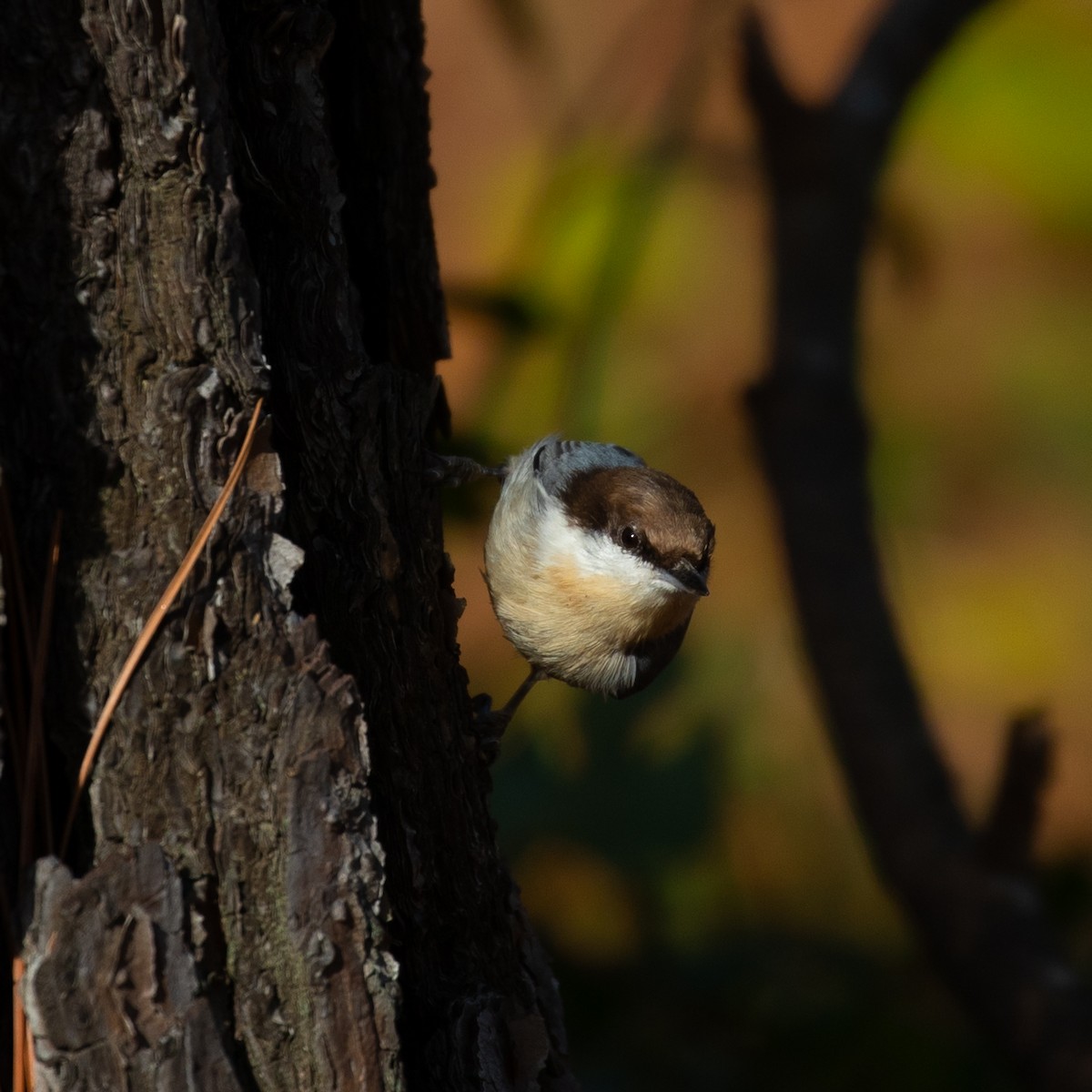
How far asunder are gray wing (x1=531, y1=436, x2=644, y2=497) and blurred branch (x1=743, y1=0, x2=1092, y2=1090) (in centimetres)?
79

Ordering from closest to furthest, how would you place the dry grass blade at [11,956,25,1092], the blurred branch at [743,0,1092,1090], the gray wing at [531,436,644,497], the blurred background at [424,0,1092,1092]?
the dry grass blade at [11,956,25,1092] < the gray wing at [531,436,644,497] < the blurred branch at [743,0,1092,1090] < the blurred background at [424,0,1092,1092]

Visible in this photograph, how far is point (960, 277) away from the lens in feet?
12.9

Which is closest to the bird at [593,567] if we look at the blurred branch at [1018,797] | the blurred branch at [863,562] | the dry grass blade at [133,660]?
the blurred branch at [863,562]

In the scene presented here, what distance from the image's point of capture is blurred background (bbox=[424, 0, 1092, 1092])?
3.71 meters

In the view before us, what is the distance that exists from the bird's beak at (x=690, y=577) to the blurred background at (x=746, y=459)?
116 centimetres

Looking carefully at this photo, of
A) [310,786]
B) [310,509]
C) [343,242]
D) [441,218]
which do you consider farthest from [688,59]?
[310,786]

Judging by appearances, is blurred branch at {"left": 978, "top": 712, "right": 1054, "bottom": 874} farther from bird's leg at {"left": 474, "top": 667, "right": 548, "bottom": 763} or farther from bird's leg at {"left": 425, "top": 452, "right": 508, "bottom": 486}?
bird's leg at {"left": 425, "top": 452, "right": 508, "bottom": 486}

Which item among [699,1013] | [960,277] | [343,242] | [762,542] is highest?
[960,277]

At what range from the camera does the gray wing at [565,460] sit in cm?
284

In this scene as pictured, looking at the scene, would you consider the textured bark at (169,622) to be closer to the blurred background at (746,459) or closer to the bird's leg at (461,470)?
the bird's leg at (461,470)

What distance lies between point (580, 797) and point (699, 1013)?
80 centimetres

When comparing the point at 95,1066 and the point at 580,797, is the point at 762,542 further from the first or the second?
the point at 95,1066

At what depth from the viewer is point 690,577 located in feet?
8.26

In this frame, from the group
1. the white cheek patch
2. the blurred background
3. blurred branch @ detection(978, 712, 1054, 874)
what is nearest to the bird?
the white cheek patch
